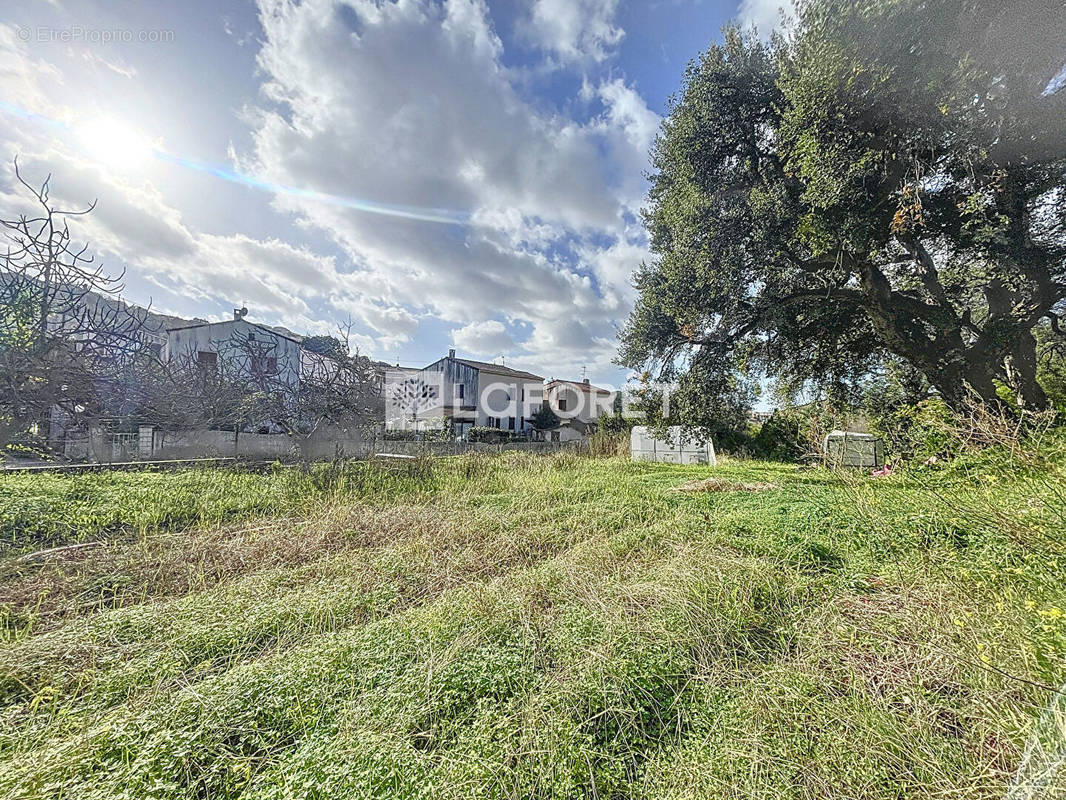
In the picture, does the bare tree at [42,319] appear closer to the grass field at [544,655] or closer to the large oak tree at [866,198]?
the grass field at [544,655]

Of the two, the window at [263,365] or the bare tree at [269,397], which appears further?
the window at [263,365]

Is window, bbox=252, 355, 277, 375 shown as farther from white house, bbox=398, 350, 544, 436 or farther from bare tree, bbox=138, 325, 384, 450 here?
white house, bbox=398, 350, 544, 436

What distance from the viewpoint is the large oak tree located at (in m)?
4.73

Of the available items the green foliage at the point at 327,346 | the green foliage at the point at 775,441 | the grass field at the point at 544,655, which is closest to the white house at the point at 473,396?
the green foliage at the point at 327,346

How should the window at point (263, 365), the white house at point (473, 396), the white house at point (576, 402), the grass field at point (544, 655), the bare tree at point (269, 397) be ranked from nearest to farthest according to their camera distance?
the grass field at point (544, 655) → the bare tree at point (269, 397) → the window at point (263, 365) → the white house at point (473, 396) → the white house at point (576, 402)

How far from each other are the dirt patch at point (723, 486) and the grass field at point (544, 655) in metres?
2.91

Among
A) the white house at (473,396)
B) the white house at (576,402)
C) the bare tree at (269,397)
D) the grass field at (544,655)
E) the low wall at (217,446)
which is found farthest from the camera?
the white house at (576,402)

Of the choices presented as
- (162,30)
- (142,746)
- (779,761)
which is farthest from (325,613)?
(162,30)

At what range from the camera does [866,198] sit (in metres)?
5.55

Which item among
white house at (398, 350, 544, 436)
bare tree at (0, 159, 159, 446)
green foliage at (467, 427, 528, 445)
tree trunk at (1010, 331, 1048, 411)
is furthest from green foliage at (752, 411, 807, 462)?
bare tree at (0, 159, 159, 446)

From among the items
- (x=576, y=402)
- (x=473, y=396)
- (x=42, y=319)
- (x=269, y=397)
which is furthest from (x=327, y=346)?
(x=576, y=402)

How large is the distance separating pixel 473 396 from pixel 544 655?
21529 millimetres

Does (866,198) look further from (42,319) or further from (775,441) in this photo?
(42,319)

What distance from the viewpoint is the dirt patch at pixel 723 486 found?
274 inches
